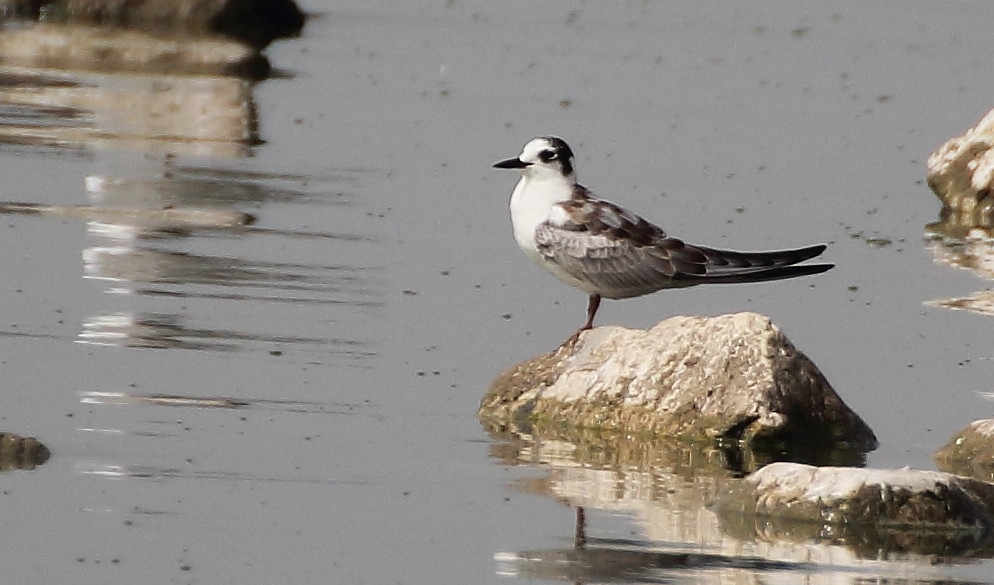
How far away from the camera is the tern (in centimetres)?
1127

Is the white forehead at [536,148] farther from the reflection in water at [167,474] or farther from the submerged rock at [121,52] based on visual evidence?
the submerged rock at [121,52]

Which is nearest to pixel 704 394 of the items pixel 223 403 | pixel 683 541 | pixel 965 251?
pixel 683 541

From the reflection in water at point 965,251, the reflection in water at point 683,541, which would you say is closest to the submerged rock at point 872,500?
the reflection in water at point 683,541

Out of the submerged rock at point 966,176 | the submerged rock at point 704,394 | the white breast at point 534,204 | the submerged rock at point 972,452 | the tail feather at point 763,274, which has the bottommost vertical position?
the submerged rock at point 972,452

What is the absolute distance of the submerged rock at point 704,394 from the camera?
10.3 metres

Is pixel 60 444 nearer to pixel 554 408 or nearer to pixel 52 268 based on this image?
pixel 554 408

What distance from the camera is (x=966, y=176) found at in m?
17.4

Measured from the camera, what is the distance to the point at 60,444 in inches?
365

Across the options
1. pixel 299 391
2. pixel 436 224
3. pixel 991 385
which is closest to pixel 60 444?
pixel 299 391

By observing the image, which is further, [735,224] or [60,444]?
[735,224]

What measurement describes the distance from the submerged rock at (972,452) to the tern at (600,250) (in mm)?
1475

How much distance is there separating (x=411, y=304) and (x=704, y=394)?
2.80 meters

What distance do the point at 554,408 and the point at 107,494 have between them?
9.11 feet

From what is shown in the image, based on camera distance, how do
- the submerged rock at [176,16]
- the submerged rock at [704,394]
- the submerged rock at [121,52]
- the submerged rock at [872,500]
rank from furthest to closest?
1. the submerged rock at [176,16]
2. the submerged rock at [121,52]
3. the submerged rock at [704,394]
4. the submerged rock at [872,500]
